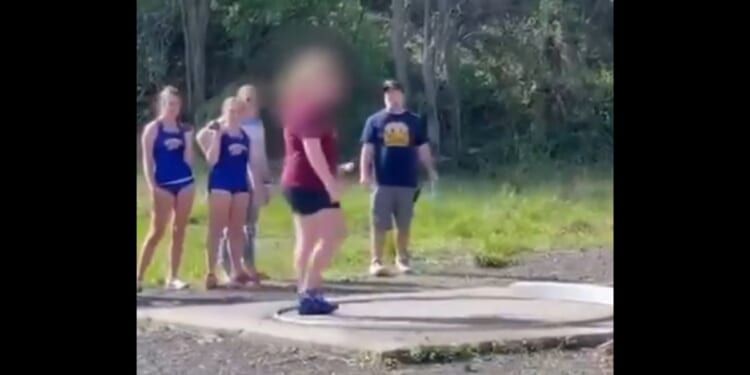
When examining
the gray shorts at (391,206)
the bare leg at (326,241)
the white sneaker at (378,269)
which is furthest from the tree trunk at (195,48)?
the white sneaker at (378,269)

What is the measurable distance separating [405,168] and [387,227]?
193mm

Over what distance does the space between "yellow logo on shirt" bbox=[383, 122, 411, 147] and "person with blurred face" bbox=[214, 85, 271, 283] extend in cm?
38

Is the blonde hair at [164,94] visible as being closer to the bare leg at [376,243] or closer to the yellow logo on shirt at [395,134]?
the yellow logo on shirt at [395,134]

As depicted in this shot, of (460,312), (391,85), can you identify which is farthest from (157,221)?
(460,312)

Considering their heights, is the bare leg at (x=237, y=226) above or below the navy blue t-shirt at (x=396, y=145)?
below

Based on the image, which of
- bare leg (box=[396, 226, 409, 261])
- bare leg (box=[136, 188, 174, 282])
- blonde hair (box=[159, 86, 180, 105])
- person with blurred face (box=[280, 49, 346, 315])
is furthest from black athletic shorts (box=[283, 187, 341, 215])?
bare leg (box=[396, 226, 409, 261])

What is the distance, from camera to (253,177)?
3.97m

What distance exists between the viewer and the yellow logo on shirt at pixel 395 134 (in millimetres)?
4062

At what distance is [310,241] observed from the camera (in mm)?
3863

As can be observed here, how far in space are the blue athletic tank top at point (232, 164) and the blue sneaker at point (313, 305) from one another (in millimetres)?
360

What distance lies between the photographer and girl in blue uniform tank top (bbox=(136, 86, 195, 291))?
3611 millimetres

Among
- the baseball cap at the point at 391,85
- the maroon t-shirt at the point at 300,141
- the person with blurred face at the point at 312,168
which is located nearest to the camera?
the person with blurred face at the point at 312,168
